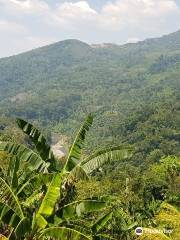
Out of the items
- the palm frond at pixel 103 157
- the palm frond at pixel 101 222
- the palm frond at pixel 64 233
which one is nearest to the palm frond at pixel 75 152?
the palm frond at pixel 103 157

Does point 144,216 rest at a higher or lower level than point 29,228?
lower

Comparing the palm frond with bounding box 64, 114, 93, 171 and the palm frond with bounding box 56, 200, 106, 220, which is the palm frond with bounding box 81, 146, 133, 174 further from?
the palm frond with bounding box 56, 200, 106, 220

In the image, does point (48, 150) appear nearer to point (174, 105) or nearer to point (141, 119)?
point (141, 119)

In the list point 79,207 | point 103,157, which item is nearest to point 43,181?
point 79,207

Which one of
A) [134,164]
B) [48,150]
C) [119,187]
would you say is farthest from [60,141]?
[48,150]

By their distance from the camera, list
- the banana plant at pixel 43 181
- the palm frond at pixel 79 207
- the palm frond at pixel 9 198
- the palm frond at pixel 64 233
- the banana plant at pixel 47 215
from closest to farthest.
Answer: the palm frond at pixel 64 233, the banana plant at pixel 47 215, the banana plant at pixel 43 181, the palm frond at pixel 9 198, the palm frond at pixel 79 207

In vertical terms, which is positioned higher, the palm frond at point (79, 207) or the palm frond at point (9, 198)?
the palm frond at point (9, 198)

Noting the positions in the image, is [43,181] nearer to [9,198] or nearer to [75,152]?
[9,198]

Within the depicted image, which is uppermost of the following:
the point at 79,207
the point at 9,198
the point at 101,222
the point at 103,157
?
the point at 103,157

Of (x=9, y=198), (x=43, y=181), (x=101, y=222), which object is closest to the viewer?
(x=9, y=198)

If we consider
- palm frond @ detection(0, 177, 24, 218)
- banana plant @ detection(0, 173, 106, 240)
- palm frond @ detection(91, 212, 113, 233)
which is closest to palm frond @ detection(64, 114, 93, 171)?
banana plant @ detection(0, 173, 106, 240)

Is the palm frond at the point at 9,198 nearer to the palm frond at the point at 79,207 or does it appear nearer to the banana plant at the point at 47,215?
the banana plant at the point at 47,215

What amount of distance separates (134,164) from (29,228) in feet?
365

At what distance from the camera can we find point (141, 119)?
173250 mm
